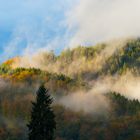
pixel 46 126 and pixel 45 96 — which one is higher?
pixel 45 96

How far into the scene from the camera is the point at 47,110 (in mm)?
81750

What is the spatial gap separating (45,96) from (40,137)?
7224 mm

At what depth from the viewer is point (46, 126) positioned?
3241 inches

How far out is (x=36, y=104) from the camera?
8206cm

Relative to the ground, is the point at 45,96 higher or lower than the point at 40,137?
higher

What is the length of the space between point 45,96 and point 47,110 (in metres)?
2.73

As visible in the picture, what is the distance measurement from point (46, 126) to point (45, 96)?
5.26 metres

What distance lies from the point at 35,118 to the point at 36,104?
2443 millimetres

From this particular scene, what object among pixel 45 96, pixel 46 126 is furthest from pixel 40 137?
pixel 45 96

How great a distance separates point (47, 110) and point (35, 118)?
2.49 metres

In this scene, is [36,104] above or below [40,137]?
above

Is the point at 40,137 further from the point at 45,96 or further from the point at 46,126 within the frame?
the point at 45,96
